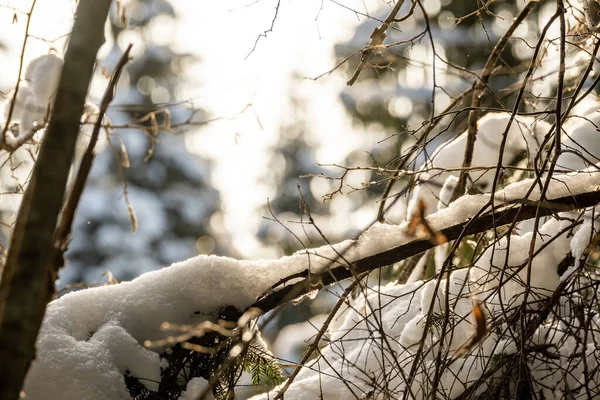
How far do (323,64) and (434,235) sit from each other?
8929 mm

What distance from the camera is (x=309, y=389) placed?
7.54 feet

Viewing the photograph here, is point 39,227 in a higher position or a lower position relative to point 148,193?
lower

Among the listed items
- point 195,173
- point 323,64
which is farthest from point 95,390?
point 195,173

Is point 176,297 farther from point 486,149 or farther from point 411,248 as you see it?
point 486,149

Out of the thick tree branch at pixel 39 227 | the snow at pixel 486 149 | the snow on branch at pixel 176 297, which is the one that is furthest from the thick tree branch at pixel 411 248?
the snow at pixel 486 149

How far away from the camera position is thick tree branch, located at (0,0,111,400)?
2.66ft

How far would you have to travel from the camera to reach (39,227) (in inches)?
33.0

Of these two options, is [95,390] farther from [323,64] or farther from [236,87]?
[323,64]

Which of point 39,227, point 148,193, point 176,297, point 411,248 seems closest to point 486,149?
point 411,248

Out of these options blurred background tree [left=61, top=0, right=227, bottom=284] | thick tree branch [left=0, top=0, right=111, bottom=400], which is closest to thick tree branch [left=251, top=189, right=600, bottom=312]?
thick tree branch [left=0, top=0, right=111, bottom=400]

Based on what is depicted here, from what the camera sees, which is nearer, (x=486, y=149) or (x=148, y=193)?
(x=486, y=149)

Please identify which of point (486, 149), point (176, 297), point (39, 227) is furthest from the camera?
point (486, 149)

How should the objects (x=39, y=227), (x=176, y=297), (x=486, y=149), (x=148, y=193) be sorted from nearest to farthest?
(x=39, y=227) < (x=176, y=297) < (x=486, y=149) < (x=148, y=193)

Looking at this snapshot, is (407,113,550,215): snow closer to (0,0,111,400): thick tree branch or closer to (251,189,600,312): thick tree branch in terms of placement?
(251,189,600,312): thick tree branch
